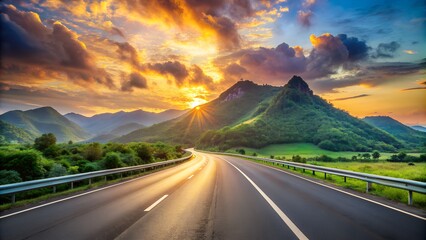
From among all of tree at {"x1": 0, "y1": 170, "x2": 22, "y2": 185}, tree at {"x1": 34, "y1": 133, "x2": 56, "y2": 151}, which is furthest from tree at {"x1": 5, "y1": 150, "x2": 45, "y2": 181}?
tree at {"x1": 34, "y1": 133, "x2": 56, "y2": 151}

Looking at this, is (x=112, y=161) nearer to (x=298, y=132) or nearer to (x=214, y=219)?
(x=214, y=219)

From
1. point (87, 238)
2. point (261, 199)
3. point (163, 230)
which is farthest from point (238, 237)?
point (261, 199)

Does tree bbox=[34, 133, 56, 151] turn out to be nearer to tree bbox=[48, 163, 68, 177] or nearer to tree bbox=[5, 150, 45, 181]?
tree bbox=[5, 150, 45, 181]

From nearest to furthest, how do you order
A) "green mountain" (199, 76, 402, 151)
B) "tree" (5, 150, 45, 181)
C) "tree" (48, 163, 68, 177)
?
"tree" (5, 150, 45, 181) → "tree" (48, 163, 68, 177) → "green mountain" (199, 76, 402, 151)

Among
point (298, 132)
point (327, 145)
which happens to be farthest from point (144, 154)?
point (298, 132)

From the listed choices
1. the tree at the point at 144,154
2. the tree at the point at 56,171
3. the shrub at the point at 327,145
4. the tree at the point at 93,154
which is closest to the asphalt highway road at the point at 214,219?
the tree at the point at 56,171

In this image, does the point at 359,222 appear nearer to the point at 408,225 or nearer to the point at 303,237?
the point at 408,225

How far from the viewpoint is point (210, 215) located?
23.9 ft

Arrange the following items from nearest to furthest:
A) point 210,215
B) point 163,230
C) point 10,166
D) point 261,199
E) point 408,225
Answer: point 163,230
point 408,225
point 210,215
point 261,199
point 10,166

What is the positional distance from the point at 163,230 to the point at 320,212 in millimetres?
4427

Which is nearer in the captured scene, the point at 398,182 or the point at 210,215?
the point at 210,215

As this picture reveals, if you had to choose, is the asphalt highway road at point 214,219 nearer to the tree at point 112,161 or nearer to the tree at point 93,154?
the tree at point 112,161

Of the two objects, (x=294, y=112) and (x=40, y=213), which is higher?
(x=294, y=112)

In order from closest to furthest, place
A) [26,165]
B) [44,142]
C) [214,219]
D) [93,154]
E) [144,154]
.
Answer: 1. [214,219]
2. [26,165]
3. [93,154]
4. [44,142]
5. [144,154]
